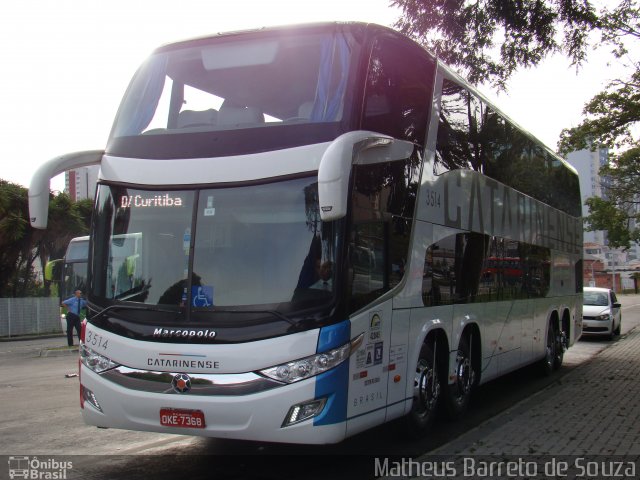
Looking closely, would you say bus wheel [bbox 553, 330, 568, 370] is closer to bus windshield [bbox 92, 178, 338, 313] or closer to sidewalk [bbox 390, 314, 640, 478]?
sidewalk [bbox 390, 314, 640, 478]

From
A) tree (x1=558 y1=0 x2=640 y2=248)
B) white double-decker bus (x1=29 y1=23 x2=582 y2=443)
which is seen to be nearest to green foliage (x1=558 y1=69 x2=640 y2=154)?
tree (x1=558 y1=0 x2=640 y2=248)

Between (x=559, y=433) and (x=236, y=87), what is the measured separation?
4878mm

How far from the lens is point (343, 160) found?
4.94 meters

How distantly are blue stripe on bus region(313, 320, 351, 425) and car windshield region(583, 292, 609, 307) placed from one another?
18400 millimetres

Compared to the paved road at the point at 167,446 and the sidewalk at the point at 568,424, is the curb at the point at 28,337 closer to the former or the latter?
the paved road at the point at 167,446

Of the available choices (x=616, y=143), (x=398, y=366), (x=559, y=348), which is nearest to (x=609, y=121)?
(x=616, y=143)

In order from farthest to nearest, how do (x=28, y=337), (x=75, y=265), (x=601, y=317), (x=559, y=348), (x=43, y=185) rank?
(x=28, y=337)
(x=75, y=265)
(x=601, y=317)
(x=559, y=348)
(x=43, y=185)

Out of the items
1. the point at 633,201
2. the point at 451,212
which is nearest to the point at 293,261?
the point at 451,212

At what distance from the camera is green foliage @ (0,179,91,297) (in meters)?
28.5

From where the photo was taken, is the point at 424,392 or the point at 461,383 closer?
the point at 424,392

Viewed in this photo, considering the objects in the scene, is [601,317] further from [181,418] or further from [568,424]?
[181,418]

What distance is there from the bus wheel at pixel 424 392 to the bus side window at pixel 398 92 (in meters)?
2.32

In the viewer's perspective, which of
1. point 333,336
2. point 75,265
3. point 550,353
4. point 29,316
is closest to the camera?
point 333,336

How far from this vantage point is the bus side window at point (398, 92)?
6.02 meters
